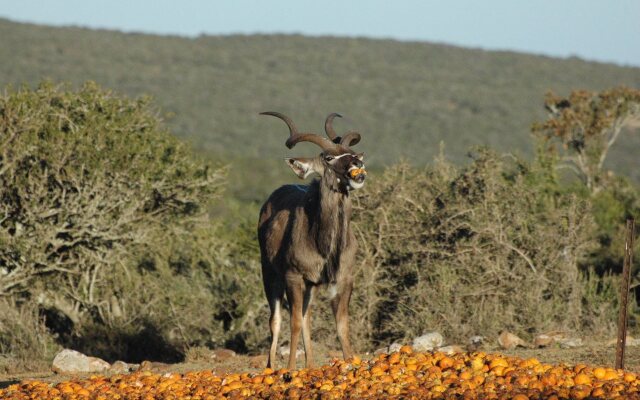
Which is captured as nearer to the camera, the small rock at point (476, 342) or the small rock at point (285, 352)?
the small rock at point (476, 342)

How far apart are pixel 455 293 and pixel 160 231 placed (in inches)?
210

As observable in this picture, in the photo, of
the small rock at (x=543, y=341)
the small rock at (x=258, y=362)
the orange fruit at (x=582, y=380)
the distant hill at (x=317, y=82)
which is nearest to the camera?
the orange fruit at (x=582, y=380)

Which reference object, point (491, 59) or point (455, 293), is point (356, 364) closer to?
point (455, 293)

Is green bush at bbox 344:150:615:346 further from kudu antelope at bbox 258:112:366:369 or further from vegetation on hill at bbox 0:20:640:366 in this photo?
kudu antelope at bbox 258:112:366:369

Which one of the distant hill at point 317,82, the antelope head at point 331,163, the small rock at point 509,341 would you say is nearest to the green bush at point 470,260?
the small rock at point 509,341

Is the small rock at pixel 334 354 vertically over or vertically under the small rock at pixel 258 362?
under

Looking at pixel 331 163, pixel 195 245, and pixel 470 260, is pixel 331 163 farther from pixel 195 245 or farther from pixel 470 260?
pixel 195 245

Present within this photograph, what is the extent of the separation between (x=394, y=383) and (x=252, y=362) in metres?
4.46

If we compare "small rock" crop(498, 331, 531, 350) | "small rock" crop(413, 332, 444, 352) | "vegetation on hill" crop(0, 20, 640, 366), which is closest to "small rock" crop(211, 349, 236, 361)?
"vegetation on hill" crop(0, 20, 640, 366)

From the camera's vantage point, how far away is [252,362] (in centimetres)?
1265

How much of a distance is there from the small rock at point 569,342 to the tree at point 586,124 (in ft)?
33.1

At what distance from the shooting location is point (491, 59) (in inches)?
3182

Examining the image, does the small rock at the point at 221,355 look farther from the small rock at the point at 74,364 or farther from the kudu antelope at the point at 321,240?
the kudu antelope at the point at 321,240

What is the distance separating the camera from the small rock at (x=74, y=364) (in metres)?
13.2
